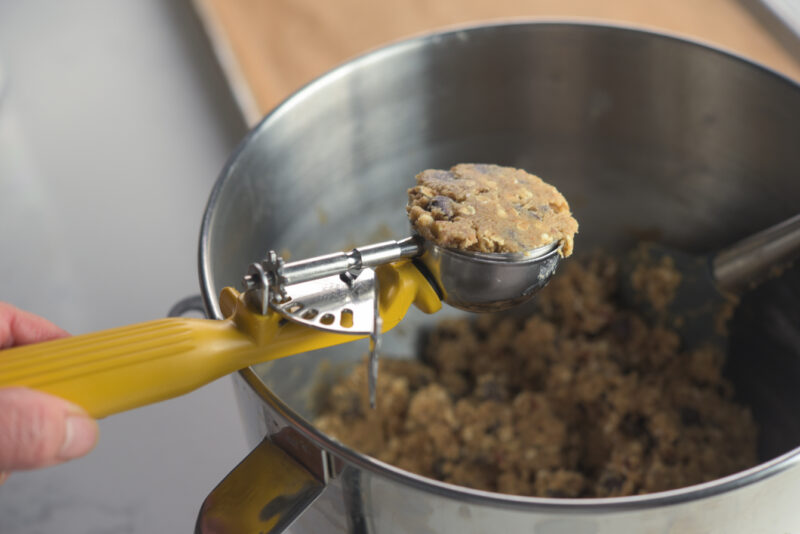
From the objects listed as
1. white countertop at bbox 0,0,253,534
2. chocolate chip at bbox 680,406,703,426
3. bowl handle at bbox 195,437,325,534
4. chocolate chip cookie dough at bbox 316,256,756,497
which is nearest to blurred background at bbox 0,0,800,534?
white countertop at bbox 0,0,253,534

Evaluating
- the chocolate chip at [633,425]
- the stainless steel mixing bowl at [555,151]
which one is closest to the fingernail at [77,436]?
the stainless steel mixing bowl at [555,151]

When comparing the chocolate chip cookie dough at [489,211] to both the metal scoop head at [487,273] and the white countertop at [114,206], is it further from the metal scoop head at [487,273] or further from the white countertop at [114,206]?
the white countertop at [114,206]

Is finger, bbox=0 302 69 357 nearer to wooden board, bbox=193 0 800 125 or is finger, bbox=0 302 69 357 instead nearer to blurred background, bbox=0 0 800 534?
blurred background, bbox=0 0 800 534

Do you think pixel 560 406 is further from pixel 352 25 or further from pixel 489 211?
pixel 352 25

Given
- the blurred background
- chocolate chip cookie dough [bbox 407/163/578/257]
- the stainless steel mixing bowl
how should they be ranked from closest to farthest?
chocolate chip cookie dough [bbox 407/163/578/257] < the stainless steel mixing bowl < the blurred background

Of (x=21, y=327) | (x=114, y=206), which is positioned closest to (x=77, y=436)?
(x=21, y=327)
